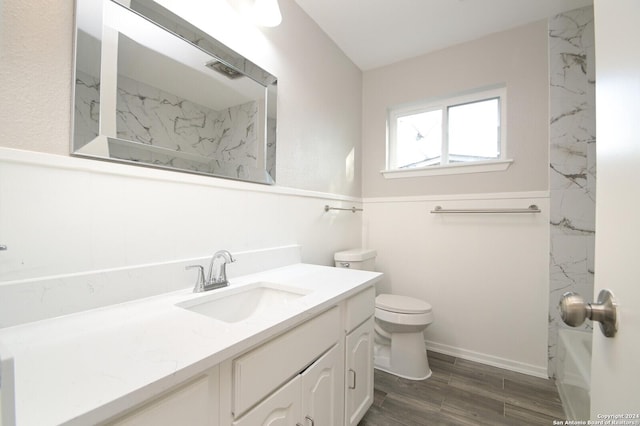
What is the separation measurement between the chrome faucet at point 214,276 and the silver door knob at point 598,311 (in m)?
1.05

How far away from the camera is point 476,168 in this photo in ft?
6.73

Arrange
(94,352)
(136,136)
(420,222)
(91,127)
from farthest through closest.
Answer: (420,222) → (136,136) → (91,127) → (94,352)

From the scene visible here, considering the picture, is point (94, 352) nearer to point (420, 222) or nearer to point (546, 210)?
point (420, 222)

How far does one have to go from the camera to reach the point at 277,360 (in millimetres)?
771

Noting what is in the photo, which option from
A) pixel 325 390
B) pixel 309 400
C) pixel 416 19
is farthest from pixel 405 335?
pixel 416 19

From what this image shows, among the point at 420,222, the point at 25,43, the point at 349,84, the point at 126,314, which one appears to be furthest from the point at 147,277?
the point at 349,84

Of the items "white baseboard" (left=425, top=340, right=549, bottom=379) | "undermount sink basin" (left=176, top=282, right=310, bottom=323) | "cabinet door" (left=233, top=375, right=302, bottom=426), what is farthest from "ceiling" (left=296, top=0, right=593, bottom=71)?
"white baseboard" (left=425, top=340, right=549, bottom=379)

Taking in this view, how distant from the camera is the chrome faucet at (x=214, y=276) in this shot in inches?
40.6

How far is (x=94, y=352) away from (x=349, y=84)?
2.44 metres

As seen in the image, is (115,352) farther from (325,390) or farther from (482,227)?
(482,227)

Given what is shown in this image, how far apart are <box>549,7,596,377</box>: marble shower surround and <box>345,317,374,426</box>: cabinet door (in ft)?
4.63

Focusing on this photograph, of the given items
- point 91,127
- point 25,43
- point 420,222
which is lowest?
point 420,222

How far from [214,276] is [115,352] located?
58 centimetres

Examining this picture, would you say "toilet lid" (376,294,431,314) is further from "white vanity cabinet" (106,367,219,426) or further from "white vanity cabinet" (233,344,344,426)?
"white vanity cabinet" (106,367,219,426)
